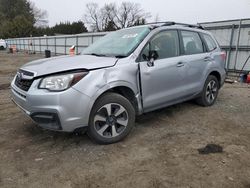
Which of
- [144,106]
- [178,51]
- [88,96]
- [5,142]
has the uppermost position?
[178,51]

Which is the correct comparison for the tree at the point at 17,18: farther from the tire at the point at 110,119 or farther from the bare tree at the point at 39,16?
the tire at the point at 110,119

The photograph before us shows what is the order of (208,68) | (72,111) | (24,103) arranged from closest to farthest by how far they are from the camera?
1. (72,111)
2. (24,103)
3. (208,68)

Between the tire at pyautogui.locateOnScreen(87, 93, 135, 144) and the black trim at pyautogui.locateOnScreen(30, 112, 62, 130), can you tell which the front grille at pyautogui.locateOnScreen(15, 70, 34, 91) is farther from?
the tire at pyautogui.locateOnScreen(87, 93, 135, 144)

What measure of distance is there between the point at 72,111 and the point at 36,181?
91cm

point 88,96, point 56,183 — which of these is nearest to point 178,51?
point 88,96

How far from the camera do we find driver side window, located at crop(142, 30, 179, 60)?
13.7 feet

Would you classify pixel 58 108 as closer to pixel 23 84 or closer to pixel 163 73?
pixel 23 84

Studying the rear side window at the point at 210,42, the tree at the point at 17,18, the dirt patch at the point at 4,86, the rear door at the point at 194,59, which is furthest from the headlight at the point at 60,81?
the tree at the point at 17,18

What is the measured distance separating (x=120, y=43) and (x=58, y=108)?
170 cm

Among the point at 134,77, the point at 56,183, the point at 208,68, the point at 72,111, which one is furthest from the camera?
the point at 208,68

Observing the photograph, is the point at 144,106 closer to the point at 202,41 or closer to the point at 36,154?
the point at 36,154

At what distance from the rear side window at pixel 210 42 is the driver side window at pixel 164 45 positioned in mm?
1137

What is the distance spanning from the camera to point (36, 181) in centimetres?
289

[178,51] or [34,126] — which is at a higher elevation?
[178,51]
